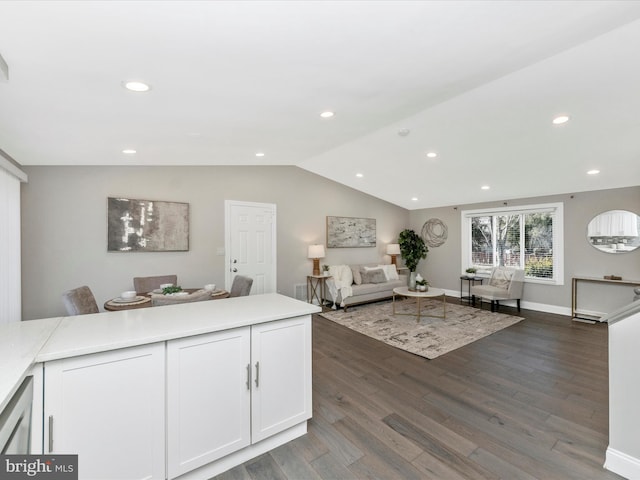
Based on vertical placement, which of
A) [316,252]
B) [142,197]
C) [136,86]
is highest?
[136,86]

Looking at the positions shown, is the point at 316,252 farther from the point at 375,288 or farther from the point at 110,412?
the point at 110,412

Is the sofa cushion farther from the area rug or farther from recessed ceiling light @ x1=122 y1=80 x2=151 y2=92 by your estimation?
recessed ceiling light @ x1=122 y1=80 x2=151 y2=92

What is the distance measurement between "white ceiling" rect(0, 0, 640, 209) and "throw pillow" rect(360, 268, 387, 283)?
2955mm

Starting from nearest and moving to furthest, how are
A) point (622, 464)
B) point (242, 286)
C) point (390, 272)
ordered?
point (622, 464)
point (242, 286)
point (390, 272)

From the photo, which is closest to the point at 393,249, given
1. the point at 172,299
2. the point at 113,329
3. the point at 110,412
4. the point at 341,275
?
the point at 341,275

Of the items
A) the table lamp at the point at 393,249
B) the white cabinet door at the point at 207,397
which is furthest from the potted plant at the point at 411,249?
the white cabinet door at the point at 207,397

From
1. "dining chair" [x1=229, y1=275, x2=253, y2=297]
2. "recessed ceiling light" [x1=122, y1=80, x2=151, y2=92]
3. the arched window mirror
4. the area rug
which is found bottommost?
the area rug

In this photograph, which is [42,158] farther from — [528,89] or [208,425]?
[528,89]

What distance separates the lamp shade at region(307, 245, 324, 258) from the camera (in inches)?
231

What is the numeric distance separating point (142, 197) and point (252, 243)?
6.04ft

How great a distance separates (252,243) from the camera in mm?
5344

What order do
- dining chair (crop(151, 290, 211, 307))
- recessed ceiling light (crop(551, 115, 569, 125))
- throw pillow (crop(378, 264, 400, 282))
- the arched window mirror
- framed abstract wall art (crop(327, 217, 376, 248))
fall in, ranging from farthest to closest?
1. throw pillow (crop(378, 264, 400, 282))
2. framed abstract wall art (crop(327, 217, 376, 248))
3. the arched window mirror
4. recessed ceiling light (crop(551, 115, 569, 125))
5. dining chair (crop(151, 290, 211, 307))

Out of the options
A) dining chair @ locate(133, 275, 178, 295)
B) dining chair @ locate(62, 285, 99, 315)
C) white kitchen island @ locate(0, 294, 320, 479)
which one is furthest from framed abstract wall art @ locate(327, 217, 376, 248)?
white kitchen island @ locate(0, 294, 320, 479)

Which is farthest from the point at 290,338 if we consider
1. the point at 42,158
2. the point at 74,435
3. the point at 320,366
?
the point at 42,158
